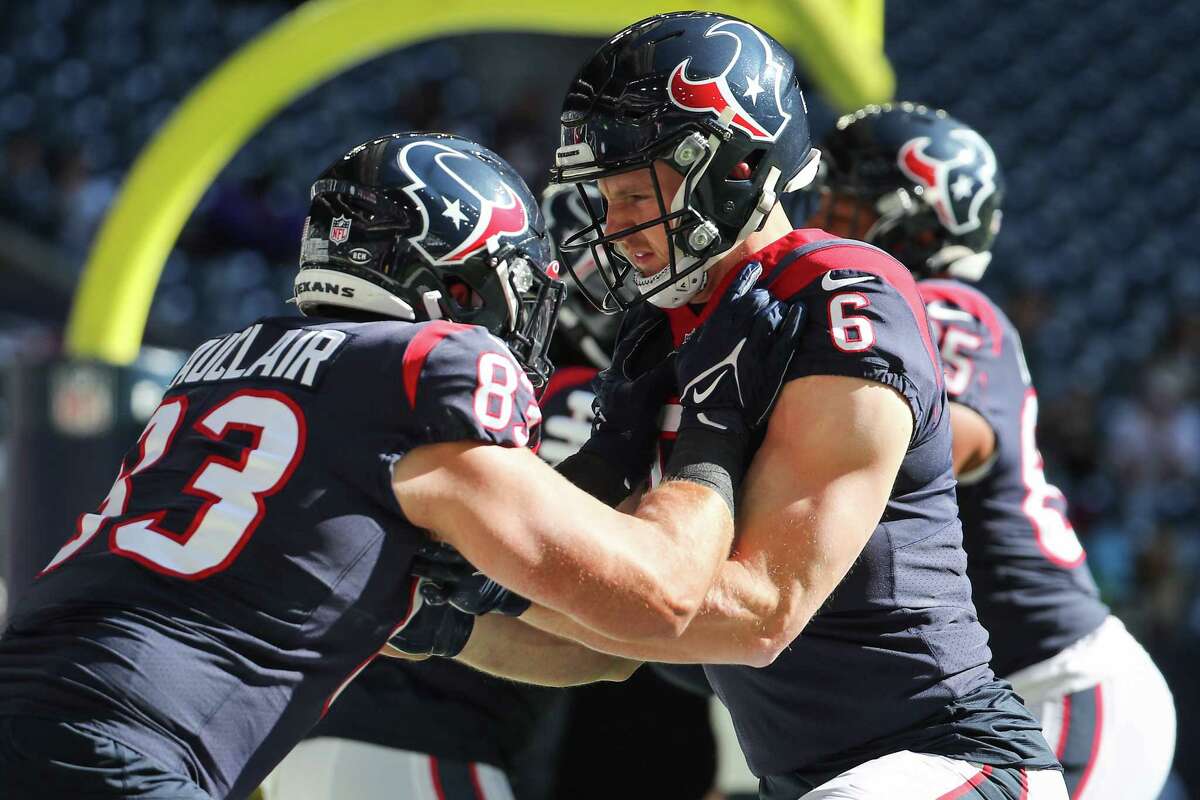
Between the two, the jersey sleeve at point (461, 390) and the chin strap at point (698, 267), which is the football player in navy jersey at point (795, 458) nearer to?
the chin strap at point (698, 267)

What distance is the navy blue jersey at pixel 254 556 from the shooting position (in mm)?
2160

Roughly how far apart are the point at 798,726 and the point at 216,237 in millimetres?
9485

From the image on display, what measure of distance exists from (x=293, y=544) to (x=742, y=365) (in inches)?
30.4

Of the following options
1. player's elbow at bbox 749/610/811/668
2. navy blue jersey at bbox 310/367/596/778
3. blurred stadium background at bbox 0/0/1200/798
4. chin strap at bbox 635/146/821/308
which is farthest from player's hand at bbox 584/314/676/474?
blurred stadium background at bbox 0/0/1200/798

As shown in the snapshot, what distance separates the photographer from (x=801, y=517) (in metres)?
2.40

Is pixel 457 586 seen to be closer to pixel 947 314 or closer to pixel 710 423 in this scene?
pixel 710 423

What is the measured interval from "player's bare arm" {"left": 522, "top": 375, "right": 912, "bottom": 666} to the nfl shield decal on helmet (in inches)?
30.9

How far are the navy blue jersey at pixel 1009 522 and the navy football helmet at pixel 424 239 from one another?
3.80 feet

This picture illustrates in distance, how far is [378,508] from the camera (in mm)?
2309

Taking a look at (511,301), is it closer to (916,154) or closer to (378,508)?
(378,508)

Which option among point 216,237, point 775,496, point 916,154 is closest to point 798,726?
point 775,496

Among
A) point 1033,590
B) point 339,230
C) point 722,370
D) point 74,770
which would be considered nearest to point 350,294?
point 339,230

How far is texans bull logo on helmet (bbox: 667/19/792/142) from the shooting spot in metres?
2.67

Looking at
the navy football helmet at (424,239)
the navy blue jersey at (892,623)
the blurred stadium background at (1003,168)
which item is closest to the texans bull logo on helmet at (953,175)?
the navy blue jersey at (892,623)
